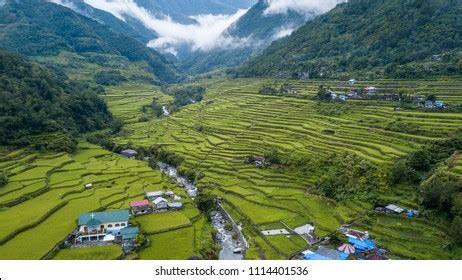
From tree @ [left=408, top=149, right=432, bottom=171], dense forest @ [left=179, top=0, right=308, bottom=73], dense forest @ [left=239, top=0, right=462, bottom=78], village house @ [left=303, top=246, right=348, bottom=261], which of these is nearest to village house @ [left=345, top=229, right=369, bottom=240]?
village house @ [left=303, top=246, right=348, bottom=261]

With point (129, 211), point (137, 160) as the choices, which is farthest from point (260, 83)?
point (129, 211)

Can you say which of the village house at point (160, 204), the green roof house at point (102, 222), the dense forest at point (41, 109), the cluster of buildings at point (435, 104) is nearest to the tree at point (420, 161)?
the cluster of buildings at point (435, 104)

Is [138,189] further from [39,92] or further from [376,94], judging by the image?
[376,94]

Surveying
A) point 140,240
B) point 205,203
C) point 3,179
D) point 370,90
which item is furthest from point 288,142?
point 3,179

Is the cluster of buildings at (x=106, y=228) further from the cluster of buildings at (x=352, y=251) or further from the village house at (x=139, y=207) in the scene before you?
the cluster of buildings at (x=352, y=251)

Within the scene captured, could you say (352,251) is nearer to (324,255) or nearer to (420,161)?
(324,255)

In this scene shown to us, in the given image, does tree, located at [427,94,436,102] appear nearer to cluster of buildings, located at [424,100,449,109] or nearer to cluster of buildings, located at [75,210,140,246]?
cluster of buildings, located at [424,100,449,109]

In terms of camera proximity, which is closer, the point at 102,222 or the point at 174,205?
the point at 102,222
